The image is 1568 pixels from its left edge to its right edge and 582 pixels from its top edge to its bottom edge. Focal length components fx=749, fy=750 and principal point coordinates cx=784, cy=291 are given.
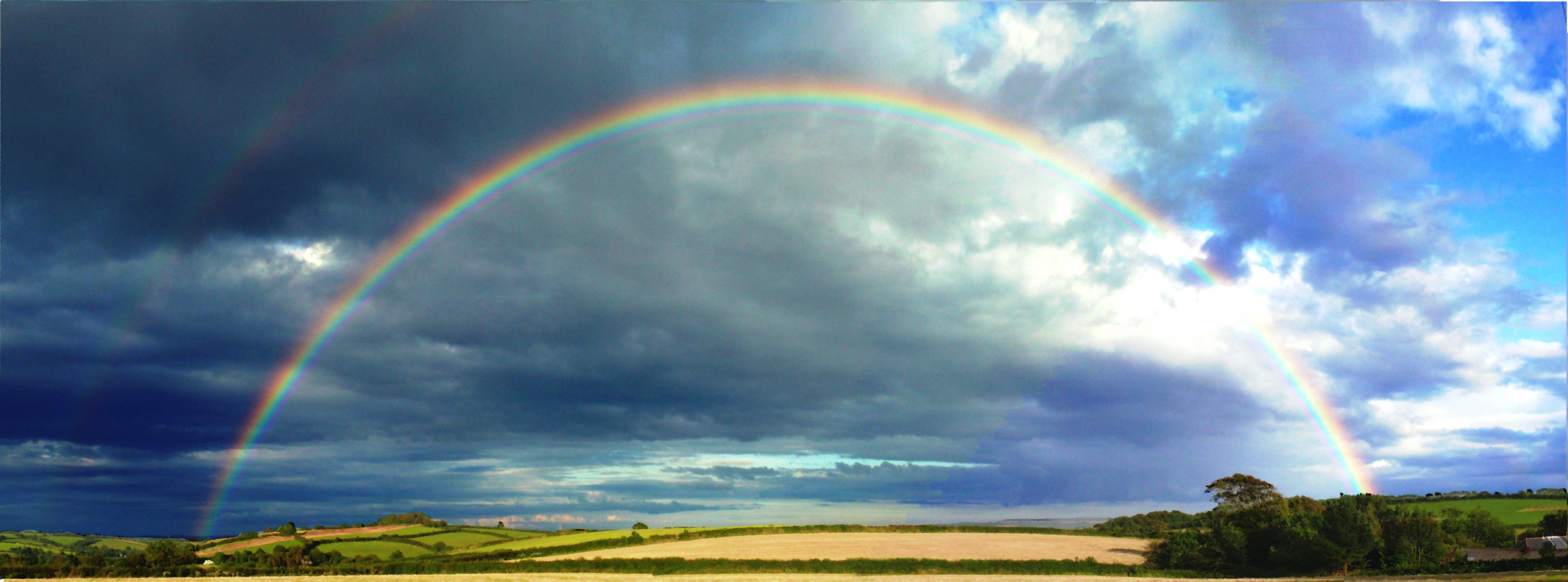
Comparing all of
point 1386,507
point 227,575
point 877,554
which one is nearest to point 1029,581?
point 877,554

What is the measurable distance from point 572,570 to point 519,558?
15777 mm

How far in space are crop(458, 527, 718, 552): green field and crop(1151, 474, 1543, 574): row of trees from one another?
63.5 m

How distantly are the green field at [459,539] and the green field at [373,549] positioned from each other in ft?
8.76

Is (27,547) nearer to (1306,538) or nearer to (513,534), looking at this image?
(513,534)

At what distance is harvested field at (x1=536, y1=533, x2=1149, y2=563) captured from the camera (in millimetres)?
84125

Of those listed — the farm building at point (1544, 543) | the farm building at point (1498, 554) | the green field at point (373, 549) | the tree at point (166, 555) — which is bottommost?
the farm building at point (1498, 554)

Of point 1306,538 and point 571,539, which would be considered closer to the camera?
point 1306,538

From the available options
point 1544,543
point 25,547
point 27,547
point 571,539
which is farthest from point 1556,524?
point 27,547

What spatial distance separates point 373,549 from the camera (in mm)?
101375

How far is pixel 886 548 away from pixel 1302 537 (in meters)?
42.6

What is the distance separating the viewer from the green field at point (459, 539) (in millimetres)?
107812

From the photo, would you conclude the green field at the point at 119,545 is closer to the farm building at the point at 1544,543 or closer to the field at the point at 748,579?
the field at the point at 748,579

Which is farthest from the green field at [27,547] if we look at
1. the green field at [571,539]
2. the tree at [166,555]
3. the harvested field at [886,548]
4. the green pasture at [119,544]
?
the harvested field at [886,548]

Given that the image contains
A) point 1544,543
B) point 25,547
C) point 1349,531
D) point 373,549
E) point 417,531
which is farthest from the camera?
point 417,531
